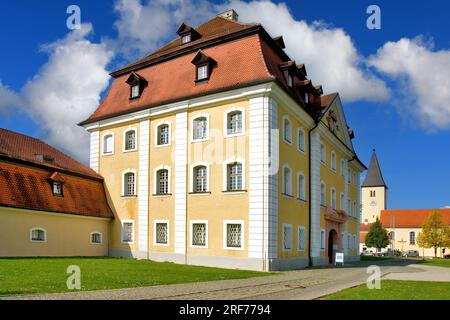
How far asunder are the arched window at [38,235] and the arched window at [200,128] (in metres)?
9.58

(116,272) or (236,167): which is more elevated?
(236,167)

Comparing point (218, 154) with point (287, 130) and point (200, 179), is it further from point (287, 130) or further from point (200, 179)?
point (287, 130)

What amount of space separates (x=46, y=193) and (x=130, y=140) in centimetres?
624

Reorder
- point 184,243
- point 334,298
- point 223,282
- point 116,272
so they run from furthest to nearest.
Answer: point 184,243 → point 116,272 → point 223,282 → point 334,298

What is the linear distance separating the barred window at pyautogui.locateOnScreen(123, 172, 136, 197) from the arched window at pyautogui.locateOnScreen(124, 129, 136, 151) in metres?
1.64

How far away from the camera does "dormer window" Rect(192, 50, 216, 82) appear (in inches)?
1020

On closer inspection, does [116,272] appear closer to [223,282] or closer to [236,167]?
[223,282]

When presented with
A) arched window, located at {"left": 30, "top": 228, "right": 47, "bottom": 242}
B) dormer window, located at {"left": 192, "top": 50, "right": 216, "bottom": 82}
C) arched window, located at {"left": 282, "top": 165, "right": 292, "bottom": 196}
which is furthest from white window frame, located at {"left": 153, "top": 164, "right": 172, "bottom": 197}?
arched window, located at {"left": 282, "top": 165, "right": 292, "bottom": 196}

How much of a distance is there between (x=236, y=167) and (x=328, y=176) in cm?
1114

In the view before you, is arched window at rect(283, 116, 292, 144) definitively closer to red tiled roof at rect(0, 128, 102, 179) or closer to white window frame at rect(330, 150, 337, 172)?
white window frame at rect(330, 150, 337, 172)

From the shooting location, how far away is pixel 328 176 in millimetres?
33094

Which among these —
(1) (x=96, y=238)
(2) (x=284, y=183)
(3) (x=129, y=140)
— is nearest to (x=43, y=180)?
(1) (x=96, y=238)

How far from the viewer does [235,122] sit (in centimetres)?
2462
